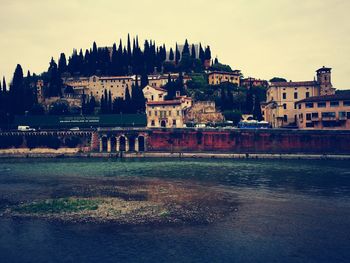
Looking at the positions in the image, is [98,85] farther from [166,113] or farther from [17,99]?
[166,113]

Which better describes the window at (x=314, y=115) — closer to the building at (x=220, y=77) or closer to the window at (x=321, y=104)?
the window at (x=321, y=104)

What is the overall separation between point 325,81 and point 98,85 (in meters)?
68.8

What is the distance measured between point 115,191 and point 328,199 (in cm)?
1990

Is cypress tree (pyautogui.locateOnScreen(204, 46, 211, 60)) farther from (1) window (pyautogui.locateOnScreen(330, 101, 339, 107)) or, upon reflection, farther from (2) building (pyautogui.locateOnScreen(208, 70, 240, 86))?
(1) window (pyautogui.locateOnScreen(330, 101, 339, 107))

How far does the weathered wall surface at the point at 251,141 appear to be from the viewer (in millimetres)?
59531

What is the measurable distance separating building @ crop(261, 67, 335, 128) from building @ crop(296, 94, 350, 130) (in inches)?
254

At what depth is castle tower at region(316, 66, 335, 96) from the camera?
245 feet

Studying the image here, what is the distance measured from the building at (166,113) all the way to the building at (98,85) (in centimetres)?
3017

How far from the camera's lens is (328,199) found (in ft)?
92.7

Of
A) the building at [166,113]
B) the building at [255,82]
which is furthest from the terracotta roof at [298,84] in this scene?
the building at [255,82]

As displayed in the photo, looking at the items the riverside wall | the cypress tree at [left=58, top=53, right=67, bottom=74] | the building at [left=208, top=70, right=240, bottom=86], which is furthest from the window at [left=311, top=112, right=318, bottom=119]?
the cypress tree at [left=58, top=53, right=67, bottom=74]

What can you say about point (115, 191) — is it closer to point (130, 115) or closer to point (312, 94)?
point (130, 115)

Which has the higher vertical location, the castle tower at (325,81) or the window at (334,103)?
the castle tower at (325,81)

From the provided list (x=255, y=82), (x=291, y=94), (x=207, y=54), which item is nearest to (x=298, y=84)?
(x=291, y=94)
